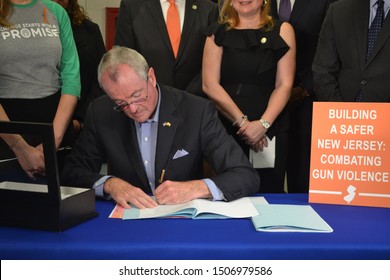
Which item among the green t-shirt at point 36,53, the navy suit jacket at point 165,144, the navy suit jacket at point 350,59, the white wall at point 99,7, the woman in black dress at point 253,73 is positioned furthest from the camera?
the white wall at point 99,7

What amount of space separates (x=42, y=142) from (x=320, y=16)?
1.95 m

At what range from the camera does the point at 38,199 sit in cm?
152

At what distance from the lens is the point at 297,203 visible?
1871 mm

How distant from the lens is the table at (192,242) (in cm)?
139

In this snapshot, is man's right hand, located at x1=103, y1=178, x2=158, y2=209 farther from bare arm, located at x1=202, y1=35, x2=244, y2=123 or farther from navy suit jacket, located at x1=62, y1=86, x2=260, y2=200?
bare arm, located at x1=202, y1=35, x2=244, y2=123

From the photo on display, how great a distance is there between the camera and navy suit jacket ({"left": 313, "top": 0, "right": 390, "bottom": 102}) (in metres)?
2.44

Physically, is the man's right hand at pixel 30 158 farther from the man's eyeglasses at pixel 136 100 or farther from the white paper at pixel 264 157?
the white paper at pixel 264 157

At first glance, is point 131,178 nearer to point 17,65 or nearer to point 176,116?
point 176,116

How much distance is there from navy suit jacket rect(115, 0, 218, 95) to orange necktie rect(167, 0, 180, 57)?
32 millimetres

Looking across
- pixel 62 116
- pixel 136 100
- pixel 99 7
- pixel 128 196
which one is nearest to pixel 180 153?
pixel 136 100

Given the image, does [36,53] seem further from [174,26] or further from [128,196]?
[128,196]

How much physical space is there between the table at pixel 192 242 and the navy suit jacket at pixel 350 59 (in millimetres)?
1055

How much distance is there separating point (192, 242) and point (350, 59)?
1509 millimetres

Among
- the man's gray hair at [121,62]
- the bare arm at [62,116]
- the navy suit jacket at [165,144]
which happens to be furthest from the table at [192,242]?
the bare arm at [62,116]
